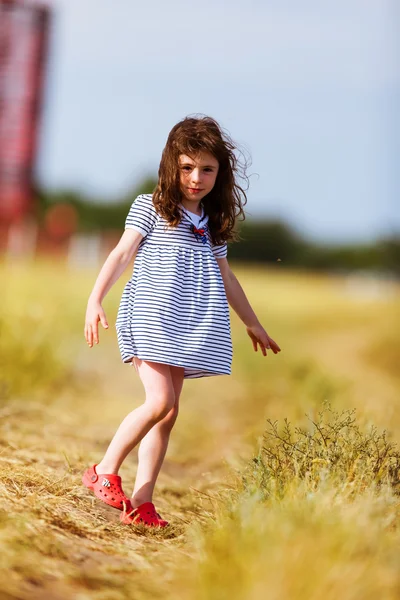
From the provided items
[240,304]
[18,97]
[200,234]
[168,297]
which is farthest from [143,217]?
[18,97]

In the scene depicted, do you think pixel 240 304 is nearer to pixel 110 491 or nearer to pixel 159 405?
pixel 159 405

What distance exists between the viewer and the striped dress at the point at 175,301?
111 inches

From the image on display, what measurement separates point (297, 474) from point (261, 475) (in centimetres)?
15

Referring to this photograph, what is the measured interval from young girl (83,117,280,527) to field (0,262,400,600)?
0.17m

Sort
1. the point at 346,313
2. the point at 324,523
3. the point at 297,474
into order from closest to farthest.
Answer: the point at 324,523, the point at 297,474, the point at 346,313

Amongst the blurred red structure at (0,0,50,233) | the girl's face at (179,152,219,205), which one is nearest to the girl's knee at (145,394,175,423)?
the girl's face at (179,152,219,205)

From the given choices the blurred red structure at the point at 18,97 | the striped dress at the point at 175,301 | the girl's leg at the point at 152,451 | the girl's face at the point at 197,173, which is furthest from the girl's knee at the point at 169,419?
the blurred red structure at the point at 18,97

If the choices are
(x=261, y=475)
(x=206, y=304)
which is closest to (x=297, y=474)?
(x=261, y=475)

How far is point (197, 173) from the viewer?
2906mm

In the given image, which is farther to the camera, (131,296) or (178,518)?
(178,518)

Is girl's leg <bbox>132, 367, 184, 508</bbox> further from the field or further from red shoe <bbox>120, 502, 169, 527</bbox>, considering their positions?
the field

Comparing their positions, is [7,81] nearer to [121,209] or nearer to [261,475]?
[121,209]

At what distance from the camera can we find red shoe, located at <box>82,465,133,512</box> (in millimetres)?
2949

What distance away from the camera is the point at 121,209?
26500mm
